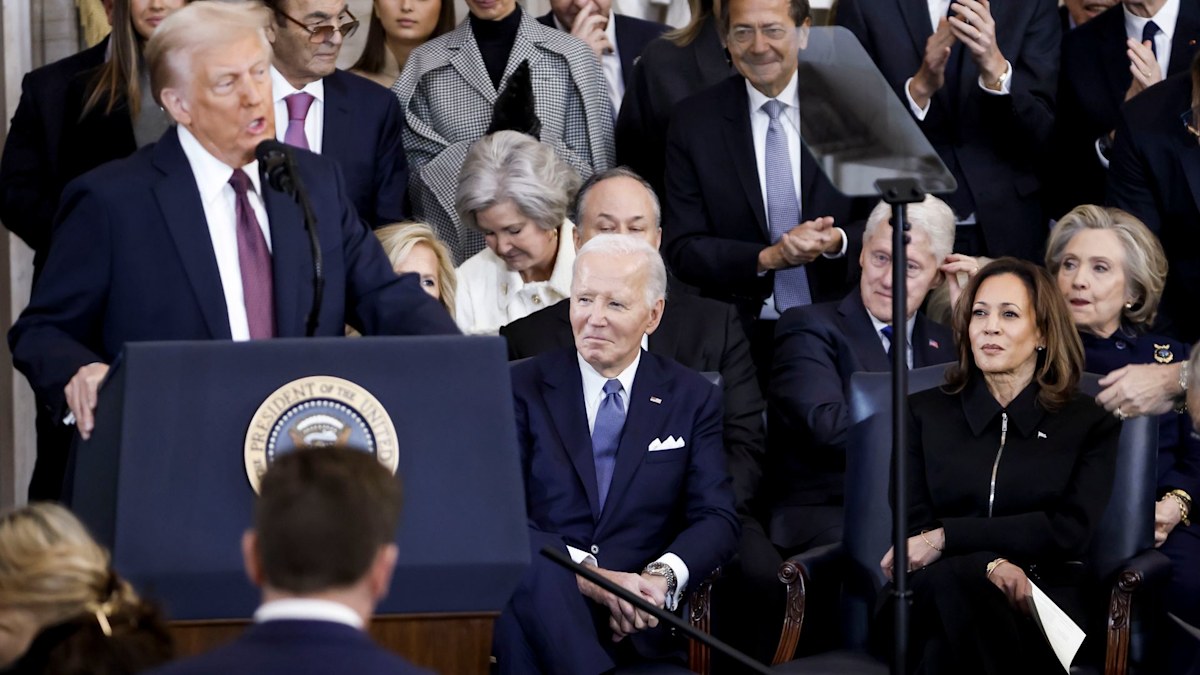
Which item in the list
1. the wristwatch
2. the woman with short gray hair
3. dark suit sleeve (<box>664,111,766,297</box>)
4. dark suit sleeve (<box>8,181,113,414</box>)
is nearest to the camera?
dark suit sleeve (<box>8,181,113,414</box>)

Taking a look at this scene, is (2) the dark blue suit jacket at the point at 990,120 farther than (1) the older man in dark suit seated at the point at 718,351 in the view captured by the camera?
Yes

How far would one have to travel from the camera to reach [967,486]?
4090 millimetres

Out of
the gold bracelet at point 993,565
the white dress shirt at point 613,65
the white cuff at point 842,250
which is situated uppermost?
the white dress shirt at point 613,65

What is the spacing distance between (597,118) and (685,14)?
3.52 feet

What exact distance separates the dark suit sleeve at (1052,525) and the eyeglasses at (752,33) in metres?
1.56

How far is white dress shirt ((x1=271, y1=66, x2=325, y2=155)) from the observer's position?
15.7 feet

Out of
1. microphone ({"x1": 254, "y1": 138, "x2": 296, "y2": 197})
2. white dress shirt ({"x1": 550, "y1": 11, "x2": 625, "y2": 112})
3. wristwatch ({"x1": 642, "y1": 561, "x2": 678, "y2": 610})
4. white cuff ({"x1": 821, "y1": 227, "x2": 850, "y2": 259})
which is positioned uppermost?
white dress shirt ({"x1": 550, "y1": 11, "x2": 625, "y2": 112})

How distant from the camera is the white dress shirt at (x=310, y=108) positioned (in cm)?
477

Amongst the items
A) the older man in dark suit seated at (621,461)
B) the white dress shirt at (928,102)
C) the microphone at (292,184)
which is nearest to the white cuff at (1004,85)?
the white dress shirt at (928,102)

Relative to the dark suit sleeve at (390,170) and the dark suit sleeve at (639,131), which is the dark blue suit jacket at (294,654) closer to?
the dark suit sleeve at (390,170)

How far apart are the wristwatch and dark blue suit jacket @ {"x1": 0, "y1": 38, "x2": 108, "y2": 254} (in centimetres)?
185

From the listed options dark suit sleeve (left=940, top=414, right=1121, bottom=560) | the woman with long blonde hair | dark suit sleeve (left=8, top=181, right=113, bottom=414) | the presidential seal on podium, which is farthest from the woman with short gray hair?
the woman with long blonde hair

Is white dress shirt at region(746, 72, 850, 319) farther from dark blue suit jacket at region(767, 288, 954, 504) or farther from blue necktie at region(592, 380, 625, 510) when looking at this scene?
blue necktie at region(592, 380, 625, 510)

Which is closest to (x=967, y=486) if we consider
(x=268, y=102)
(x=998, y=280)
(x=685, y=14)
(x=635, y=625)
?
(x=998, y=280)
